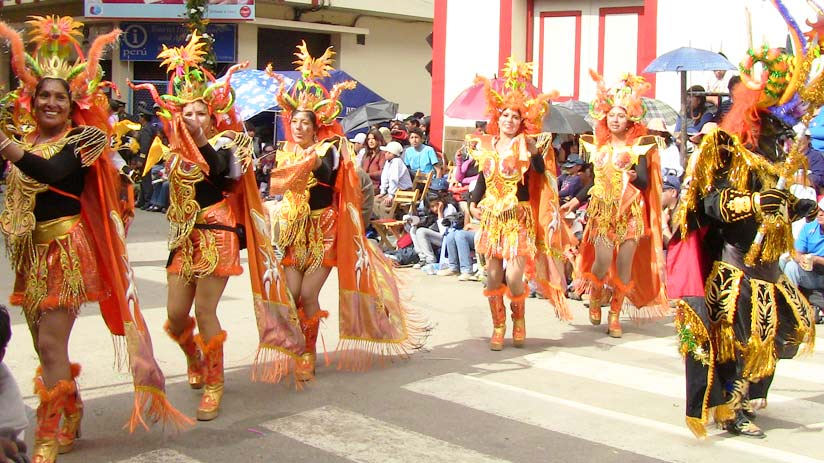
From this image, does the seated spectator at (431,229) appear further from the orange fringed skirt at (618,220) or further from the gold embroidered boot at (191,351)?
the gold embroidered boot at (191,351)

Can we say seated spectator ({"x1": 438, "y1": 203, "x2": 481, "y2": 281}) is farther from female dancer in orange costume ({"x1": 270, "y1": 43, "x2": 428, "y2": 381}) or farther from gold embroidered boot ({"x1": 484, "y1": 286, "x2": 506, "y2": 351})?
female dancer in orange costume ({"x1": 270, "y1": 43, "x2": 428, "y2": 381})

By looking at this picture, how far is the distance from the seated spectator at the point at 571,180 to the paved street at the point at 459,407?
3625 millimetres

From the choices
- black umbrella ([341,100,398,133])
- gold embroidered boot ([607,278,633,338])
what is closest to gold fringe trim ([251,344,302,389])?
gold embroidered boot ([607,278,633,338])

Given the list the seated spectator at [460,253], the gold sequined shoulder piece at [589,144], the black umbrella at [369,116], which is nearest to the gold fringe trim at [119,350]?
the gold sequined shoulder piece at [589,144]

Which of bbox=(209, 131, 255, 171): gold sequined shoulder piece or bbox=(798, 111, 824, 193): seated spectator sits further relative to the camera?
bbox=(798, 111, 824, 193): seated spectator

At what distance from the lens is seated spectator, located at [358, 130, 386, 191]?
613 inches

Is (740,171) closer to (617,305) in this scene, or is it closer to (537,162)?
(537,162)

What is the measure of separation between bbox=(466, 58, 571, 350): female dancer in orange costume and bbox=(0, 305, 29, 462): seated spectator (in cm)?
528

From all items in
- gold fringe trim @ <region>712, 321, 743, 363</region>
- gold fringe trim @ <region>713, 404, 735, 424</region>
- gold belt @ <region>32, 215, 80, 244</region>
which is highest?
gold belt @ <region>32, 215, 80, 244</region>

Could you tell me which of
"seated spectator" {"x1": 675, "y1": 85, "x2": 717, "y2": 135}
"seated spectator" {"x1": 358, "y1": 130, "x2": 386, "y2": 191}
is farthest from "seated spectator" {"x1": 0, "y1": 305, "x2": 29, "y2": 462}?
"seated spectator" {"x1": 358, "y1": 130, "x2": 386, "y2": 191}

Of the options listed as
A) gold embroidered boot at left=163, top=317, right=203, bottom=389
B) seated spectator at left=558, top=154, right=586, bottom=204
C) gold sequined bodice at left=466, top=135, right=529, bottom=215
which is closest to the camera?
gold embroidered boot at left=163, top=317, right=203, bottom=389

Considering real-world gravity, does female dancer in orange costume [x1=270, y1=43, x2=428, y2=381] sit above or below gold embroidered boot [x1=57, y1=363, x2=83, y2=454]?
above

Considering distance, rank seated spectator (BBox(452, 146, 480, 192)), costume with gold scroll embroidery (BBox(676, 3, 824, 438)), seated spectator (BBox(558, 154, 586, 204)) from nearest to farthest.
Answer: costume with gold scroll embroidery (BBox(676, 3, 824, 438)), seated spectator (BBox(558, 154, 586, 204)), seated spectator (BBox(452, 146, 480, 192))

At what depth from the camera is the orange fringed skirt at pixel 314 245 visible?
7.11 metres
